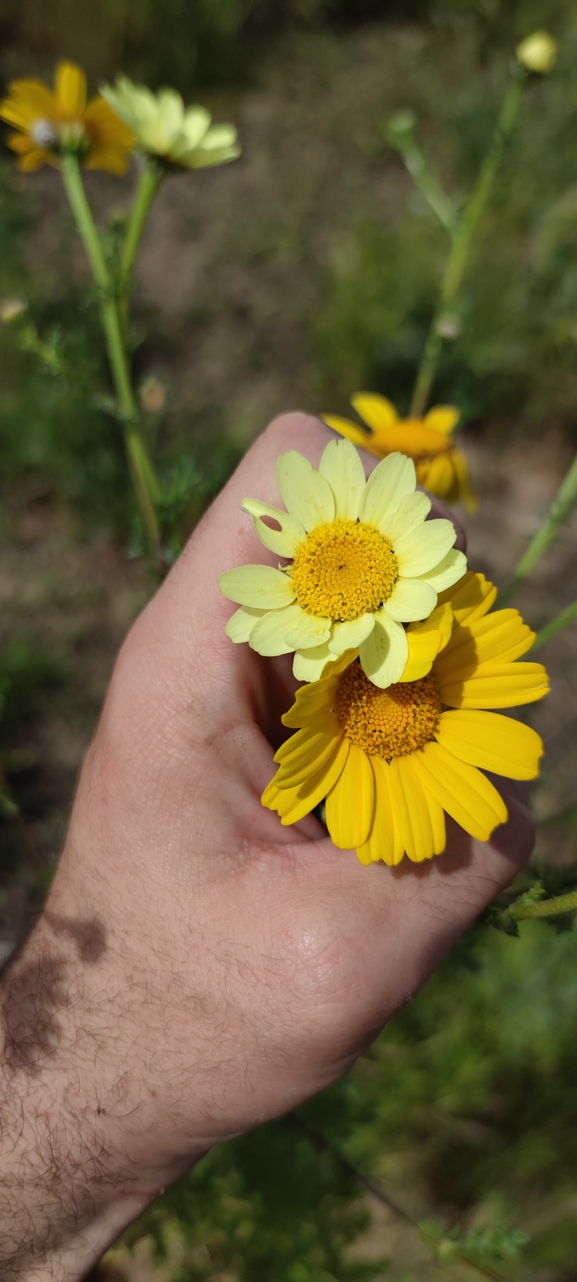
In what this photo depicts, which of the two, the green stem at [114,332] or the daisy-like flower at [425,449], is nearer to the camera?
the green stem at [114,332]

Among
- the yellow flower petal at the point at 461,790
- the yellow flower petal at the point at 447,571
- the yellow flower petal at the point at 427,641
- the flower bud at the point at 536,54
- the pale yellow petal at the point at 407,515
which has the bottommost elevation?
the yellow flower petal at the point at 461,790

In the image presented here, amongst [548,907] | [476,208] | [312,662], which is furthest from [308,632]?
[476,208]

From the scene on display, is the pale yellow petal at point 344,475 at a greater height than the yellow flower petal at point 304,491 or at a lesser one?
greater

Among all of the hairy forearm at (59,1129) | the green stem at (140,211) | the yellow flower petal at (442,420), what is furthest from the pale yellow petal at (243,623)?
the yellow flower petal at (442,420)

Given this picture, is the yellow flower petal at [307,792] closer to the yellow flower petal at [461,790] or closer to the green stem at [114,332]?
the yellow flower petal at [461,790]

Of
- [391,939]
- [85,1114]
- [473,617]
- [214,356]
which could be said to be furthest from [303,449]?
[214,356]

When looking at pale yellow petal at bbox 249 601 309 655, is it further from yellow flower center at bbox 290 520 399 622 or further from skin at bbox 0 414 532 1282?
skin at bbox 0 414 532 1282
